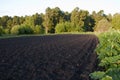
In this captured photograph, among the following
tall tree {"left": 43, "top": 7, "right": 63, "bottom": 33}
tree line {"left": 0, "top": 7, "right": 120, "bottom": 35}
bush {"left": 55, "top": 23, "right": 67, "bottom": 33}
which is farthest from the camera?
tall tree {"left": 43, "top": 7, "right": 63, "bottom": 33}

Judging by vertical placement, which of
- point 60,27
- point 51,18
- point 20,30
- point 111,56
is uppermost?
point 51,18

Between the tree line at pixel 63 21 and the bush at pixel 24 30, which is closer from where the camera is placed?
the bush at pixel 24 30

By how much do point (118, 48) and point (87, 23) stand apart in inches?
4169

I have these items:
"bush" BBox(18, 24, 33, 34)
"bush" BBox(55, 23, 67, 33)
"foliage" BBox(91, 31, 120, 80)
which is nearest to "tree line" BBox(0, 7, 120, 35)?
"bush" BBox(55, 23, 67, 33)

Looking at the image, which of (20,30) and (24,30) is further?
(24,30)

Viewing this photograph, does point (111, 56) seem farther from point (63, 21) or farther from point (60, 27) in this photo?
point (63, 21)

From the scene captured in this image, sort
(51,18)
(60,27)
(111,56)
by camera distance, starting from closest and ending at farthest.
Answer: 1. (111,56)
2. (60,27)
3. (51,18)

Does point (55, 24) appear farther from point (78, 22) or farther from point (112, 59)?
point (112, 59)

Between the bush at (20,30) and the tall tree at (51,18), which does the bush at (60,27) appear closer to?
the tall tree at (51,18)

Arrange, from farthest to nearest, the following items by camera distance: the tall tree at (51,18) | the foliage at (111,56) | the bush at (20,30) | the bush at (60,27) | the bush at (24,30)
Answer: the tall tree at (51,18), the bush at (60,27), the bush at (24,30), the bush at (20,30), the foliage at (111,56)

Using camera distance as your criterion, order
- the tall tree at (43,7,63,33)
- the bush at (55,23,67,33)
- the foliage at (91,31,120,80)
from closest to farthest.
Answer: the foliage at (91,31,120,80) < the bush at (55,23,67,33) < the tall tree at (43,7,63,33)

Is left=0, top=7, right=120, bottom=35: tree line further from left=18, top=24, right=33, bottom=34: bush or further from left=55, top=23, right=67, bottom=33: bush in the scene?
left=18, top=24, right=33, bottom=34: bush

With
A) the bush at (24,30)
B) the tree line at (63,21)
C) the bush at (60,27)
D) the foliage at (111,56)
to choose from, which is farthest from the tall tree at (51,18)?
the foliage at (111,56)

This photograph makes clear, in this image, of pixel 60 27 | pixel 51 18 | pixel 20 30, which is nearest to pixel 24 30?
pixel 20 30
